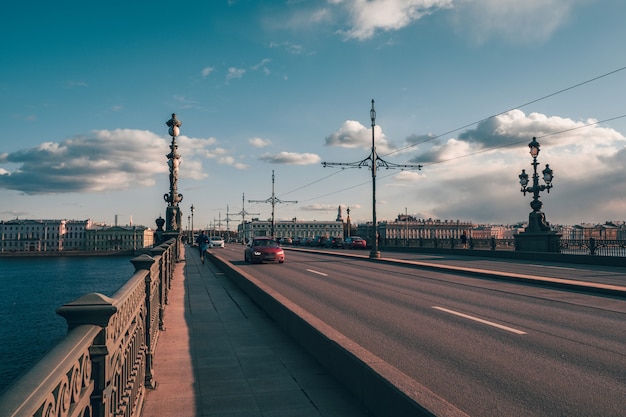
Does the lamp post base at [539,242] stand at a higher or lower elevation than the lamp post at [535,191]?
lower

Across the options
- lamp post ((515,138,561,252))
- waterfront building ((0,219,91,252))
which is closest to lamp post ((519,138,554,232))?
lamp post ((515,138,561,252))

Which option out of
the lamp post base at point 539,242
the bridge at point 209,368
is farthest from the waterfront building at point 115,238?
the bridge at point 209,368

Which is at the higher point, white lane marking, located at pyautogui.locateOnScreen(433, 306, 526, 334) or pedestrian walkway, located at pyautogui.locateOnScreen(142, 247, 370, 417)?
white lane marking, located at pyautogui.locateOnScreen(433, 306, 526, 334)

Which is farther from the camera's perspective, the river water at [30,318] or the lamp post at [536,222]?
the lamp post at [536,222]

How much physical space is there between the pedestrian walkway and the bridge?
0.04ft

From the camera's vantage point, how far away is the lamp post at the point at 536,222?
28.7m

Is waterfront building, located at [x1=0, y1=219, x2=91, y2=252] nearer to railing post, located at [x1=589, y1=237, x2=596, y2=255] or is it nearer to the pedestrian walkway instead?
railing post, located at [x1=589, y1=237, x2=596, y2=255]

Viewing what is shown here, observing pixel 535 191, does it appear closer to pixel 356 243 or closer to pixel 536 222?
pixel 536 222

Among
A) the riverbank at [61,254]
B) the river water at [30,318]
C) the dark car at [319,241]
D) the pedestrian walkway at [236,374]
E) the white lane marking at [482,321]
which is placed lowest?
the river water at [30,318]

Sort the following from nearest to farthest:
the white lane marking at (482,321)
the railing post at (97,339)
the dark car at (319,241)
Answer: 1. the railing post at (97,339)
2. the white lane marking at (482,321)
3. the dark car at (319,241)

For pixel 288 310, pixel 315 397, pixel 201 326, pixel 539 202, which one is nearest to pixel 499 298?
pixel 288 310

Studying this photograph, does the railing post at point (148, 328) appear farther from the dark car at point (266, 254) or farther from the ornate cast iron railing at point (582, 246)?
the ornate cast iron railing at point (582, 246)

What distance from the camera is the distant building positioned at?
184 meters

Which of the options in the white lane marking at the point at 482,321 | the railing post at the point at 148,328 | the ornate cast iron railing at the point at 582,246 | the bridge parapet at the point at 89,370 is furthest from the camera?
the ornate cast iron railing at the point at 582,246
